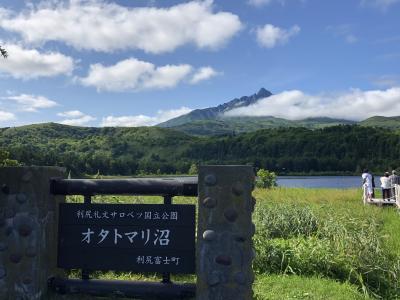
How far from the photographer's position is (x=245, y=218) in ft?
16.5

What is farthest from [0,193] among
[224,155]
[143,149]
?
[143,149]

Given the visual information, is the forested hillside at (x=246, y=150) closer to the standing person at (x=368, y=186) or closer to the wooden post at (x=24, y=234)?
the standing person at (x=368, y=186)

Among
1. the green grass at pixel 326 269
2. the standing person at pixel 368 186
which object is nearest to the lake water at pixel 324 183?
the standing person at pixel 368 186

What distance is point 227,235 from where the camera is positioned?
198 inches

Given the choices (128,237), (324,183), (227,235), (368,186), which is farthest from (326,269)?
(324,183)

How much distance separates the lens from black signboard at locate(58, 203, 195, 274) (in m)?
5.33

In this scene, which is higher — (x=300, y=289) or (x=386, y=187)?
(x=386, y=187)

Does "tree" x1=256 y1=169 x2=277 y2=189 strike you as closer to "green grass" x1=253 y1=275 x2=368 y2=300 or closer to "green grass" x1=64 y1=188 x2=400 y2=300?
"green grass" x1=64 y1=188 x2=400 y2=300

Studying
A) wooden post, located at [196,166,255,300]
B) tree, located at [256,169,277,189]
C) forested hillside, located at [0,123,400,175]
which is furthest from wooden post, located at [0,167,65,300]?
forested hillside, located at [0,123,400,175]

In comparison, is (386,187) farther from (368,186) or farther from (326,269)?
(326,269)

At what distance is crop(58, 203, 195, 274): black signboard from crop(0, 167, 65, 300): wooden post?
26 centimetres

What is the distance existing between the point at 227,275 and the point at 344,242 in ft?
14.1

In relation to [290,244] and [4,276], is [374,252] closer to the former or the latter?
[290,244]

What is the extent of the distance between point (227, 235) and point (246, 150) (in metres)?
150
